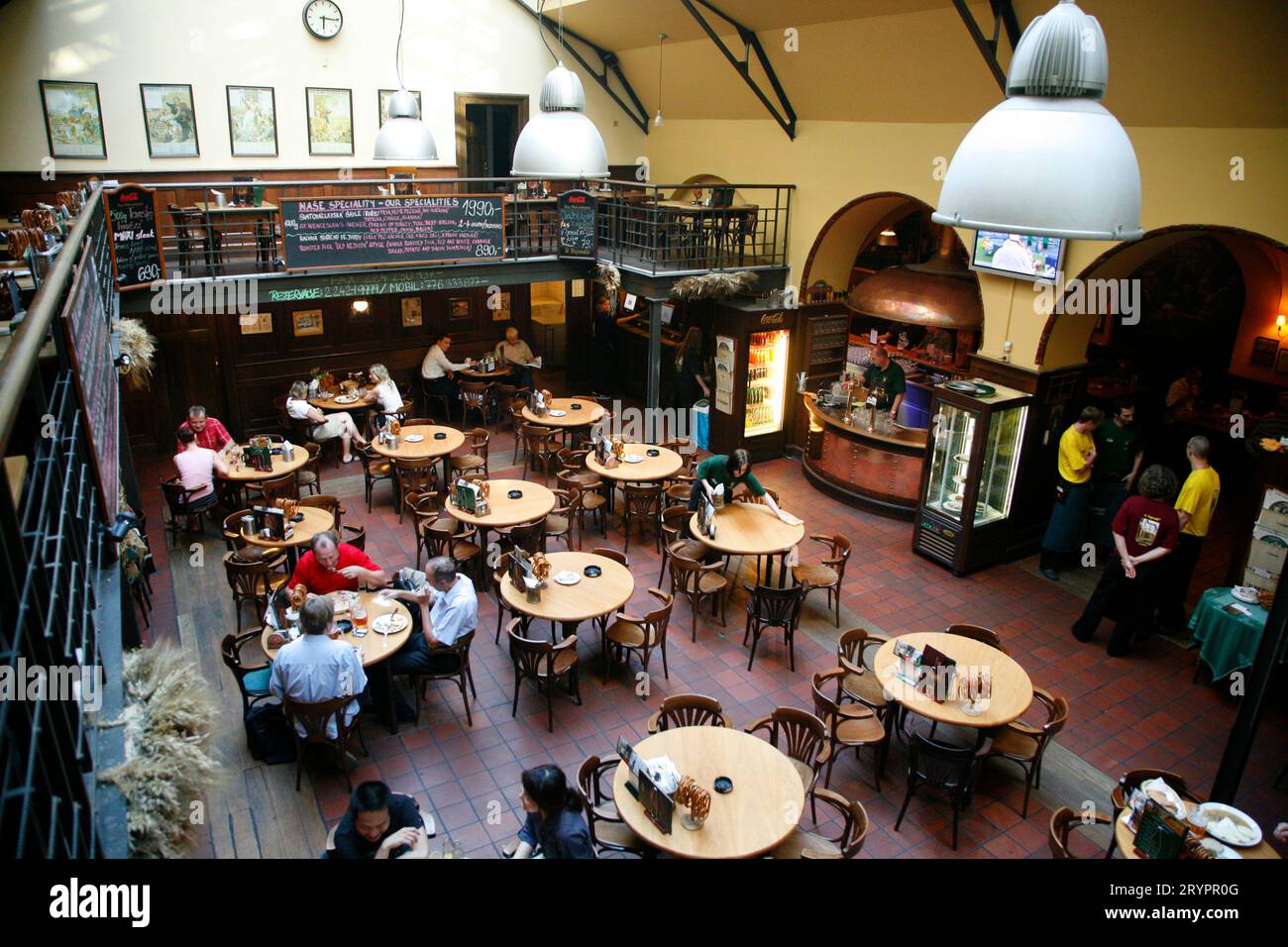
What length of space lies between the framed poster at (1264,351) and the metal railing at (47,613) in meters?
15.2

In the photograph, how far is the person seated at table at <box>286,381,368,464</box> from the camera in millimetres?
12695

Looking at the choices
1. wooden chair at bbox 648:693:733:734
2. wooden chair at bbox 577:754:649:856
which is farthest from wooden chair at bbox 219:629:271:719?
wooden chair at bbox 648:693:733:734

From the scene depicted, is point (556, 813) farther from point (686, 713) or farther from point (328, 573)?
point (328, 573)

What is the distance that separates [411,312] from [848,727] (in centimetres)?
1121

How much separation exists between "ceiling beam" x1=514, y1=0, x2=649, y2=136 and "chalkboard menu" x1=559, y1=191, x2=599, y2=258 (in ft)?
12.2

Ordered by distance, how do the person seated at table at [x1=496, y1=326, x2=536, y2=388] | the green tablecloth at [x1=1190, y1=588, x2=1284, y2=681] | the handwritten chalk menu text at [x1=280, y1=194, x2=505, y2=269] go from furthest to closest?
the person seated at table at [x1=496, y1=326, x2=536, y2=388] → the handwritten chalk menu text at [x1=280, y1=194, x2=505, y2=269] → the green tablecloth at [x1=1190, y1=588, x2=1284, y2=681]

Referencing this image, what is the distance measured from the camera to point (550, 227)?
14062 mm

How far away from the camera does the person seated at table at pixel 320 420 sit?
41.7ft

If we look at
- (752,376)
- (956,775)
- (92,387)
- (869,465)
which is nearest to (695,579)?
(956,775)

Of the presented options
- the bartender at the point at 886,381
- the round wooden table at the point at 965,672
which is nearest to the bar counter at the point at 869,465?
the bartender at the point at 886,381

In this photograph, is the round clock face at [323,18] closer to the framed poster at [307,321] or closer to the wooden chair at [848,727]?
the framed poster at [307,321]

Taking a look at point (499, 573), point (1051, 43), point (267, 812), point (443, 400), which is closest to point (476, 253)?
point (443, 400)

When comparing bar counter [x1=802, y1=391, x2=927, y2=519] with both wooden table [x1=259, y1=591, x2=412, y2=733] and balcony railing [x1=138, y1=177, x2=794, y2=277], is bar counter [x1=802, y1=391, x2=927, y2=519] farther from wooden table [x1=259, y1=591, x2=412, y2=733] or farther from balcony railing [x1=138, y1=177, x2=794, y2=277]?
wooden table [x1=259, y1=591, x2=412, y2=733]
